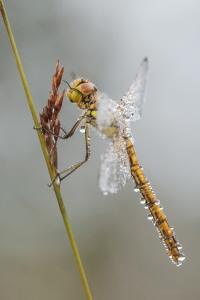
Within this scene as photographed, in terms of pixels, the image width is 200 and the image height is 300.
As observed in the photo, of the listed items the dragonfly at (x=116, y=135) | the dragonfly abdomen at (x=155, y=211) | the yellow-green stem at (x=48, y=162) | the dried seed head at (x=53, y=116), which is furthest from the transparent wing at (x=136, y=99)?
the yellow-green stem at (x=48, y=162)

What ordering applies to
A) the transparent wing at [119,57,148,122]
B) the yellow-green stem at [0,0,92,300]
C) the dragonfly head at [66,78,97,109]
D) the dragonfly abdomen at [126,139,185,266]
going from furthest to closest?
the transparent wing at [119,57,148,122], the dragonfly head at [66,78,97,109], the dragonfly abdomen at [126,139,185,266], the yellow-green stem at [0,0,92,300]

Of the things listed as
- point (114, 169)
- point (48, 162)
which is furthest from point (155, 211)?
point (48, 162)

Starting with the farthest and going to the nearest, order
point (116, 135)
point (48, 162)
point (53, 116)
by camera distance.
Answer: point (116, 135) → point (53, 116) → point (48, 162)

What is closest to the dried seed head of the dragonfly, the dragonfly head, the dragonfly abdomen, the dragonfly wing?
the dragonfly wing

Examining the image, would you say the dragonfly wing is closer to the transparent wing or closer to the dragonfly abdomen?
the dragonfly abdomen

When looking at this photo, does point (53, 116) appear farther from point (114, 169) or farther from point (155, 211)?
point (155, 211)

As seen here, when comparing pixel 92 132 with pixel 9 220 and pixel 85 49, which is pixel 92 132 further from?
pixel 85 49
